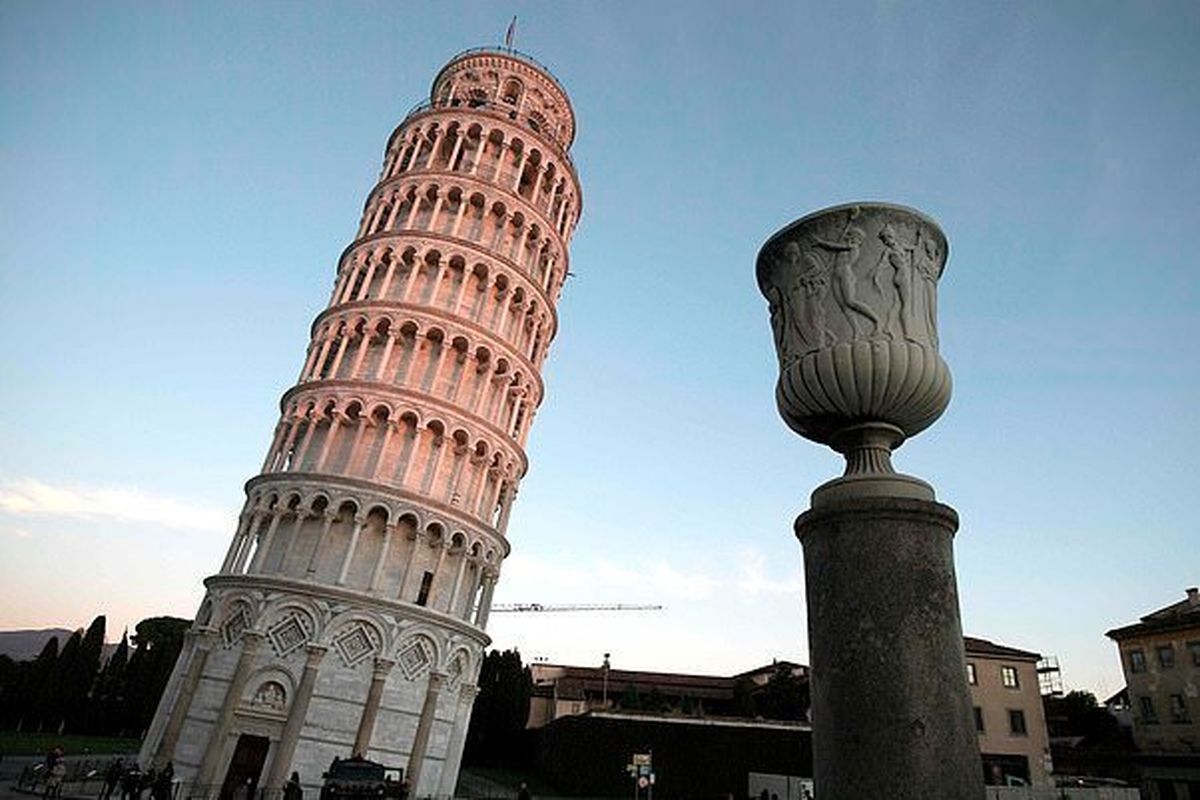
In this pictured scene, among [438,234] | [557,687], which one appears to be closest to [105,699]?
[557,687]

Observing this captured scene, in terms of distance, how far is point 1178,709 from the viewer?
138ft

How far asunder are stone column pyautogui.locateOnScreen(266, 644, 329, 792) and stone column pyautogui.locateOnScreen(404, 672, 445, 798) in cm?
431

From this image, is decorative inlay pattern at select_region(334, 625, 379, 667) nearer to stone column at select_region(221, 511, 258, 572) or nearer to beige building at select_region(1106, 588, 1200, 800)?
stone column at select_region(221, 511, 258, 572)

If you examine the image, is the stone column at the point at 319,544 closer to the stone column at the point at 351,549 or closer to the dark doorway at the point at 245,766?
the stone column at the point at 351,549

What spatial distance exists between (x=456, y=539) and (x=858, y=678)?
92.8ft

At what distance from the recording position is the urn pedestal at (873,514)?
4.55 meters

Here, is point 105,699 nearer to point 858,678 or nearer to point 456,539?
point 456,539

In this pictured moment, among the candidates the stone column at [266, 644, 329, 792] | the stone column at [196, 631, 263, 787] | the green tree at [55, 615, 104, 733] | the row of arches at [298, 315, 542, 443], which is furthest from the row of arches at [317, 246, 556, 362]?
the green tree at [55, 615, 104, 733]

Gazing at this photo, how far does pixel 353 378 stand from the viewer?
106ft


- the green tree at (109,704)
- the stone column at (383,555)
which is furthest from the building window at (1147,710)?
the green tree at (109,704)

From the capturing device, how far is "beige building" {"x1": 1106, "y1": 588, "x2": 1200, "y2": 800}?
40688 millimetres

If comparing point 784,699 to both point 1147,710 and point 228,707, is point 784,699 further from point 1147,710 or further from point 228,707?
point 228,707

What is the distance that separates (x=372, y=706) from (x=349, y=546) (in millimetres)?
6143

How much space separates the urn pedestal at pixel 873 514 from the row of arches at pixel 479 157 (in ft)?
113
